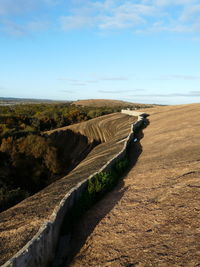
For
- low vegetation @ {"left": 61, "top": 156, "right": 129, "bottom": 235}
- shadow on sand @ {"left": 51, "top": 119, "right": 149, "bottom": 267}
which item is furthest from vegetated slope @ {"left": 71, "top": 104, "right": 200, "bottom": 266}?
low vegetation @ {"left": 61, "top": 156, "right": 129, "bottom": 235}

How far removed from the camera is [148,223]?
293 inches

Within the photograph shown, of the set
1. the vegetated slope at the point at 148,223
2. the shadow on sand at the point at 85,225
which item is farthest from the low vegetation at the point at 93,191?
the vegetated slope at the point at 148,223

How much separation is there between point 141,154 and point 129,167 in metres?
3.16

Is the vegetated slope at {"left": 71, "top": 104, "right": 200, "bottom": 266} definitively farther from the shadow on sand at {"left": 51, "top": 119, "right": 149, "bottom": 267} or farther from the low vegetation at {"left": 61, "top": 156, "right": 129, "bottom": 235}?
the low vegetation at {"left": 61, "top": 156, "right": 129, "bottom": 235}

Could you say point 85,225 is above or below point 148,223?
below

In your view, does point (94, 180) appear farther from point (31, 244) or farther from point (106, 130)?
point (106, 130)

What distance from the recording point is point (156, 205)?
8.51 metres

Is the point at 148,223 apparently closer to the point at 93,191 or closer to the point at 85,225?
the point at 85,225

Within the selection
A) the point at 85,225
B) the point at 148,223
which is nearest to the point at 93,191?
the point at 85,225

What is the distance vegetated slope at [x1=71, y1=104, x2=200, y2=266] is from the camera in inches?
233

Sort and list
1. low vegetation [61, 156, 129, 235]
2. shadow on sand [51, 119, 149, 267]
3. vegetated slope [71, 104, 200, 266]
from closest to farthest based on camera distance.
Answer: vegetated slope [71, 104, 200, 266], shadow on sand [51, 119, 149, 267], low vegetation [61, 156, 129, 235]

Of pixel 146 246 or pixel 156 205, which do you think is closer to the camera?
pixel 146 246

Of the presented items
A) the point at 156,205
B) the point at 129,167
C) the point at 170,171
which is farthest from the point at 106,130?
the point at 156,205

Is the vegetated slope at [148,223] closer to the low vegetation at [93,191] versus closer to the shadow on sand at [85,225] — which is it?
the shadow on sand at [85,225]
